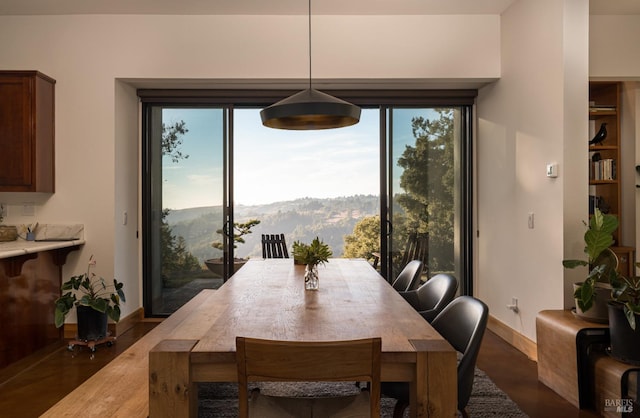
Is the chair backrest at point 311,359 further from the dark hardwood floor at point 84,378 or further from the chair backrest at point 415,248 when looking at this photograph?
the chair backrest at point 415,248

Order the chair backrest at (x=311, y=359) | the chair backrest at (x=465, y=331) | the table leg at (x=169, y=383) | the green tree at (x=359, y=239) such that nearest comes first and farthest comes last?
the chair backrest at (x=311, y=359), the table leg at (x=169, y=383), the chair backrest at (x=465, y=331), the green tree at (x=359, y=239)

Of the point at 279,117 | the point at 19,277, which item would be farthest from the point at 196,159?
the point at 279,117

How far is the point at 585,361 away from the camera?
284 centimetres

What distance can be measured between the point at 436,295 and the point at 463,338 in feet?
2.71

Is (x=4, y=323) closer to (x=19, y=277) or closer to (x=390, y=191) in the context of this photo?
(x=19, y=277)

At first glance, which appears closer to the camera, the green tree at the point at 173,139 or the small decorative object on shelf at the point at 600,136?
the small decorative object on shelf at the point at 600,136

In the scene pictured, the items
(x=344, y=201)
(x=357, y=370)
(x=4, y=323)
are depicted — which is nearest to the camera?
(x=357, y=370)

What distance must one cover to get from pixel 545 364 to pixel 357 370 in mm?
2367

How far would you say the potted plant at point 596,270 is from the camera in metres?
2.89

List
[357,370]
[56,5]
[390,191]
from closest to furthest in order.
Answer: [357,370] < [56,5] < [390,191]

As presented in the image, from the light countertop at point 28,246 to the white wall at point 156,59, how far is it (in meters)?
0.26

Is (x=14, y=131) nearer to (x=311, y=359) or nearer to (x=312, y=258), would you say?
(x=312, y=258)

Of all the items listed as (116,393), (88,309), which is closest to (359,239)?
(88,309)

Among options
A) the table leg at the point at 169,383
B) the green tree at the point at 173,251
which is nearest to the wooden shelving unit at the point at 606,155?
the green tree at the point at 173,251
